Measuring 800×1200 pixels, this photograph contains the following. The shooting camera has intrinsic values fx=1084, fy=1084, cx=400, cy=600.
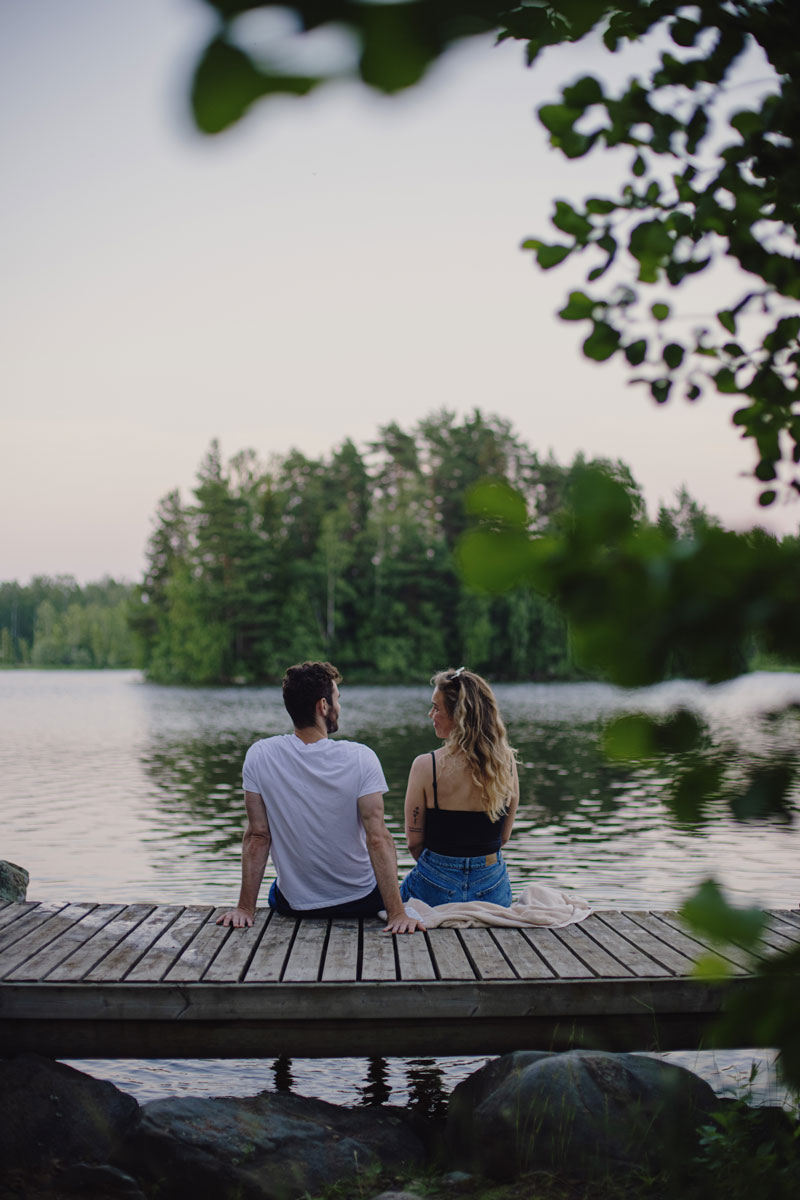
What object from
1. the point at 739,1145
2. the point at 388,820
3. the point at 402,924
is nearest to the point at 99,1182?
the point at 402,924

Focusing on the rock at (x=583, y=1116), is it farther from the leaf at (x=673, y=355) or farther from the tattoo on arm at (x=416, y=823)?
the leaf at (x=673, y=355)

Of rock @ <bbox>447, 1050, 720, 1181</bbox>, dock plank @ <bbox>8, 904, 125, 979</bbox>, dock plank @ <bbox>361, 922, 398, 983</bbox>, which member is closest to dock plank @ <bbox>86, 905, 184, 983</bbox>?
dock plank @ <bbox>8, 904, 125, 979</bbox>

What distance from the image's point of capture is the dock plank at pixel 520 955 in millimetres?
4684

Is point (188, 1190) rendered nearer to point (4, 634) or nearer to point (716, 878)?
point (716, 878)

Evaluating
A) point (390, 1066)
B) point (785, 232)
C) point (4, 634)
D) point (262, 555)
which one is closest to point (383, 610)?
point (262, 555)

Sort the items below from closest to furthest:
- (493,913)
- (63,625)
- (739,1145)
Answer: (739,1145), (493,913), (63,625)

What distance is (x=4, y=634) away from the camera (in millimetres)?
142000

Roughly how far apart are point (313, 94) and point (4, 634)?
15063cm

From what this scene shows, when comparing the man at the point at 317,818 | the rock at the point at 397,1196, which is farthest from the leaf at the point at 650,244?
the man at the point at 317,818

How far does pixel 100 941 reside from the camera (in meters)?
5.25

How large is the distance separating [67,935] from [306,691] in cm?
169

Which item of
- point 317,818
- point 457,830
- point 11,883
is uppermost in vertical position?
point 317,818

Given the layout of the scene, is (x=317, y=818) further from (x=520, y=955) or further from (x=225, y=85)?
(x=225, y=85)

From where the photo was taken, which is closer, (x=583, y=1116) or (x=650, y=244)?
(x=650, y=244)
